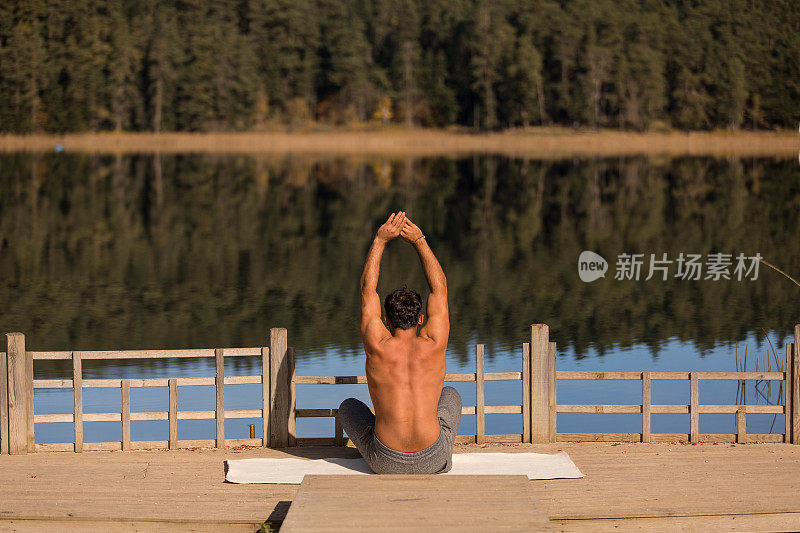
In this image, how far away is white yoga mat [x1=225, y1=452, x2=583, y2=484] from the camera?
328 inches

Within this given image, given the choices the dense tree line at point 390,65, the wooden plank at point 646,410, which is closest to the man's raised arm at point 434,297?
the wooden plank at point 646,410

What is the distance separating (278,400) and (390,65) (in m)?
106

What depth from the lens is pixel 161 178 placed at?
6712 cm

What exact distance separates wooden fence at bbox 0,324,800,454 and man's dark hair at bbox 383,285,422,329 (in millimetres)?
1518

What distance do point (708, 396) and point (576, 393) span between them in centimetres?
196

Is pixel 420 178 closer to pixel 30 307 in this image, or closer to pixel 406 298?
pixel 30 307

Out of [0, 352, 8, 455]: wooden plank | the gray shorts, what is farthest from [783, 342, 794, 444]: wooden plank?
[0, 352, 8, 455]: wooden plank

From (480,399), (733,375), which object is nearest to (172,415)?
(480,399)

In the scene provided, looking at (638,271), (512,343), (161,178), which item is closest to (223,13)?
(161,178)

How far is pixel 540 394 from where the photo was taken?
9.56 metres

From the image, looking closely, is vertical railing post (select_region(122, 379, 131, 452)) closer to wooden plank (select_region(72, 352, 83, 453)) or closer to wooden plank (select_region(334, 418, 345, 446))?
wooden plank (select_region(72, 352, 83, 453))

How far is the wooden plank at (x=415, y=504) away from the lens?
6738 millimetres

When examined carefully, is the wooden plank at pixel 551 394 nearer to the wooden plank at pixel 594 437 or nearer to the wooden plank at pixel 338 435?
the wooden plank at pixel 594 437

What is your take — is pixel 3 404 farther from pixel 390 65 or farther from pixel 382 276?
pixel 390 65
